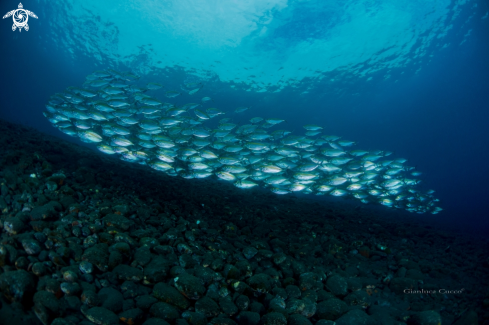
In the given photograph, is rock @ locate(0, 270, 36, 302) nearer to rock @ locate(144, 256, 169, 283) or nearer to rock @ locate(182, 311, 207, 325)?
rock @ locate(144, 256, 169, 283)

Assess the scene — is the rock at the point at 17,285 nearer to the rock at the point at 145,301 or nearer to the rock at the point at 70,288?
the rock at the point at 70,288

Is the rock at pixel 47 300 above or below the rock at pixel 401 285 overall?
above

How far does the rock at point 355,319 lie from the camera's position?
9.37 ft

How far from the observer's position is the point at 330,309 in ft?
9.95

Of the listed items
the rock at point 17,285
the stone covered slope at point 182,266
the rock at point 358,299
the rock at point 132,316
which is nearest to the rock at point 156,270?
the stone covered slope at point 182,266

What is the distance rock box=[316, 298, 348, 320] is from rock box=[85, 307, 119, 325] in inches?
103

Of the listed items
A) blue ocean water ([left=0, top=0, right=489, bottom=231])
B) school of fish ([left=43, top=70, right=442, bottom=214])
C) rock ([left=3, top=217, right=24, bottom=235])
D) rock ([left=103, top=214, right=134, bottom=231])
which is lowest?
rock ([left=3, top=217, right=24, bottom=235])

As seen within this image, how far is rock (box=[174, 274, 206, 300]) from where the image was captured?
281 centimetres

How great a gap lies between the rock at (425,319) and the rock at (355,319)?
2.18 feet

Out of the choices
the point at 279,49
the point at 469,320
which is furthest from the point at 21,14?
the point at 469,320

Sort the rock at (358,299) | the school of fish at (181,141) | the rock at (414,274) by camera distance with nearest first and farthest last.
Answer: the rock at (358,299), the rock at (414,274), the school of fish at (181,141)

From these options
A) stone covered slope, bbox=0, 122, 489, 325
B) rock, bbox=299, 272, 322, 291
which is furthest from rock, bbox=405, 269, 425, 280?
rock, bbox=299, 272, 322, 291

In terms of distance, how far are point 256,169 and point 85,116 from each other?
6760mm

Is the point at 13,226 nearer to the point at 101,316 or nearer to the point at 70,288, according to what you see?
the point at 70,288
